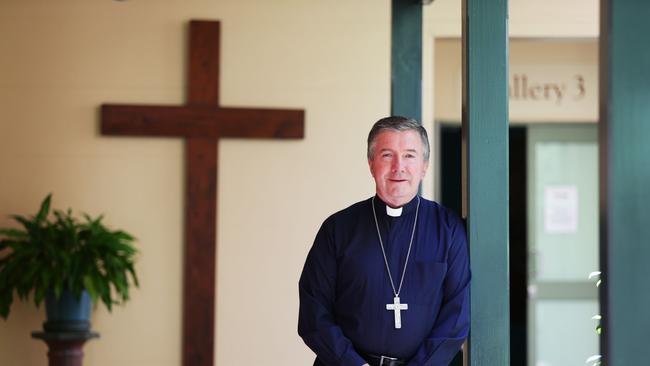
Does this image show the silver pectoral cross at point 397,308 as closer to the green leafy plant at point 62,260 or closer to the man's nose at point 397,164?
the man's nose at point 397,164

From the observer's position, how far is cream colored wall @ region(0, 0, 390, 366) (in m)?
6.77

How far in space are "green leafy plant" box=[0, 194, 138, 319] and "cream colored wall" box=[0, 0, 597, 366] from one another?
1.05ft

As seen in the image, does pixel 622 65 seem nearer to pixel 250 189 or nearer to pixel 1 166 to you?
pixel 250 189

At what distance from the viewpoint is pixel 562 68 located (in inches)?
340

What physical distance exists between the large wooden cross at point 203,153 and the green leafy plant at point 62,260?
431 mm

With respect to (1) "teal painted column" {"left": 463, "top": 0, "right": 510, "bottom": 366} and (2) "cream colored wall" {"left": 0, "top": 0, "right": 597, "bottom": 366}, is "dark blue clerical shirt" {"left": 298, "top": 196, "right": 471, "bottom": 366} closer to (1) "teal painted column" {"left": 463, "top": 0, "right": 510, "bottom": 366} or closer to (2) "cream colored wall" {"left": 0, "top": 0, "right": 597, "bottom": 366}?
(1) "teal painted column" {"left": 463, "top": 0, "right": 510, "bottom": 366}

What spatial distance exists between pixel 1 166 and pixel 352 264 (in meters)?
4.06

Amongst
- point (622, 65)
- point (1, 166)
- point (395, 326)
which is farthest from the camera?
point (1, 166)

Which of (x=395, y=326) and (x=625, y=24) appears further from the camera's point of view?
(x=395, y=326)

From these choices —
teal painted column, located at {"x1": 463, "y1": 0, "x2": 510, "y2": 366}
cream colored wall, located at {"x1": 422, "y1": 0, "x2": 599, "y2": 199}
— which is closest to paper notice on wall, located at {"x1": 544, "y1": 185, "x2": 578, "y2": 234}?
cream colored wall, located at {"x1": 422, "y1": 0, "x2": 599, "y2": 199}

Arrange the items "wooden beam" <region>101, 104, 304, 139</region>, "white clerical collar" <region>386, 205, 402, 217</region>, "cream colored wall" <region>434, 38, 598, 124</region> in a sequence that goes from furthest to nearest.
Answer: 1. "cream colored wall" <region>434, 38, 598, 124</region>
2. "wooden beam" <region>101, 104, 304, 139</region>
3. "white clerical collar" <region>386, 205, 402, 217</region>

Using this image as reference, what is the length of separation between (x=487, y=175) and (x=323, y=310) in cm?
68

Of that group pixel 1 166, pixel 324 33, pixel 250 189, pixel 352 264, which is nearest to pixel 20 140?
pixel 1 166

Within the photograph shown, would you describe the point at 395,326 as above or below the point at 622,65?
below
